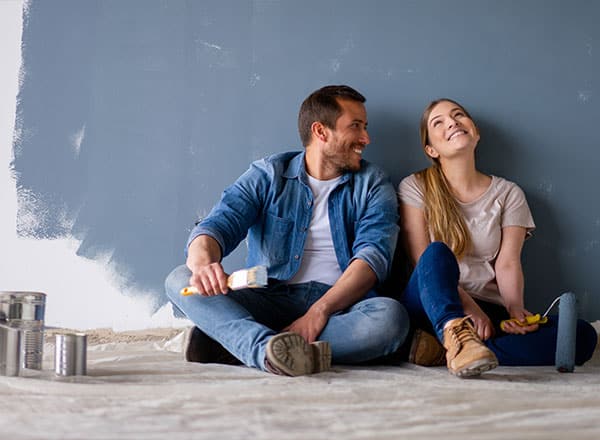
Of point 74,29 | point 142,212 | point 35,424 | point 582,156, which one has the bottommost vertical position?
point 35,424

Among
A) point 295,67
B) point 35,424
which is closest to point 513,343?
point 295,67

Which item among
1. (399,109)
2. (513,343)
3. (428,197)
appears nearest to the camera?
(513,343)

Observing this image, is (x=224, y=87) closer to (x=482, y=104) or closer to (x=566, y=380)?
(x=482, y=104)

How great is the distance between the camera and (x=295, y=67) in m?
2.68

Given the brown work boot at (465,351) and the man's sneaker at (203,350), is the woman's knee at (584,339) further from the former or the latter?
the man's sneaker at (203,350)

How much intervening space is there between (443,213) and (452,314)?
571 mm

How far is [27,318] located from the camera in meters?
1.82

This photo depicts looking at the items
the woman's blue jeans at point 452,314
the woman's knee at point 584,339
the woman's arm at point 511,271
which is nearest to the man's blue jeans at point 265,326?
the woman's blue jeans at point 452,314

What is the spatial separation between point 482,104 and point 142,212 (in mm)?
1293

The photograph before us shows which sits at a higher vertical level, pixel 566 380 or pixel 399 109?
pixel 399 109

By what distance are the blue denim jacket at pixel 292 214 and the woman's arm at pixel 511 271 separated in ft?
1.26

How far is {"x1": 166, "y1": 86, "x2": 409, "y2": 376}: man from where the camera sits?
6.76 ft

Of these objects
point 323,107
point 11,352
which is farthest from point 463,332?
point 11,352

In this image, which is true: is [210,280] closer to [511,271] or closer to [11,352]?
[11,352]
